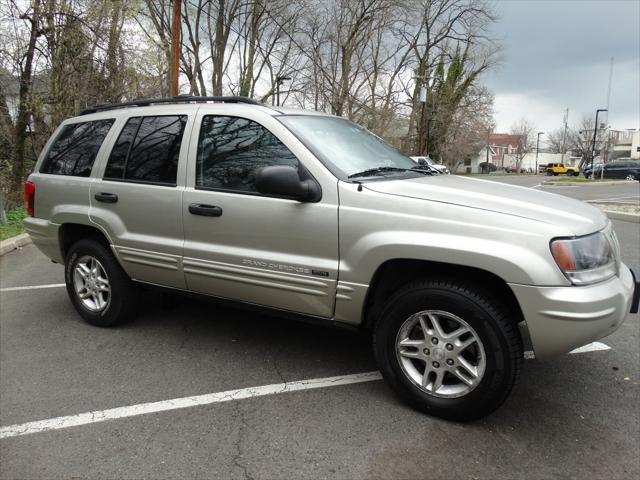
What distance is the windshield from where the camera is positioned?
3.16 meters

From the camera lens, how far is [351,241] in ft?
9.41

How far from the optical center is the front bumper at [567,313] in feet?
7.88

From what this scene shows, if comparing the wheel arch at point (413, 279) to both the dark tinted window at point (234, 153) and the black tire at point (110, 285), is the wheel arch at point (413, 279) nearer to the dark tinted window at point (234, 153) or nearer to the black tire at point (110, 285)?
the dark tinted window at point (234, 153)

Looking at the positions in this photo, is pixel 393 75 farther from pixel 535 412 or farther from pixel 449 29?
pixel 535 412

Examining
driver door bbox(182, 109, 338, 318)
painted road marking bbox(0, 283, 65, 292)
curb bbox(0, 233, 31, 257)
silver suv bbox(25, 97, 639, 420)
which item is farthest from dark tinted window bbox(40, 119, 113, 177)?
curb bbox(0, 233, 31, 257)

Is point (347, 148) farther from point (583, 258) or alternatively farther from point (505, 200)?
point (583, 258)

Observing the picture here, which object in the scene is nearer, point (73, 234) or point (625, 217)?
point (73, 234)

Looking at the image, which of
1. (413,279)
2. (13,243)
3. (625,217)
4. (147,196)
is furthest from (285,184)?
(625,217)

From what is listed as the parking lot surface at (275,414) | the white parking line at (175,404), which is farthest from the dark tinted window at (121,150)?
the white parking line at (175,404)

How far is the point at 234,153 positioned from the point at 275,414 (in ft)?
5.73

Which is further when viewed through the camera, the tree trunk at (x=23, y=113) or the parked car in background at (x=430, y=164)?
the tree trunk at (x=23, y=113)

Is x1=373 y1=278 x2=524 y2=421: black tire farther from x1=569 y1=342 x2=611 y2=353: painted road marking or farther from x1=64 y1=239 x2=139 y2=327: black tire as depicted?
x1=64 y1=239 x2=139 y2=327: black tire

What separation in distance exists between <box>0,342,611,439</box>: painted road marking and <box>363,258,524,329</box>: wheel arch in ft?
1.60

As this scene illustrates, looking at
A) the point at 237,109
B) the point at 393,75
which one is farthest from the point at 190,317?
the point at 393,75
